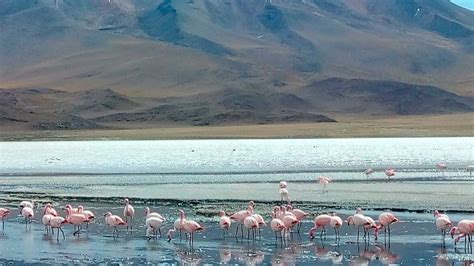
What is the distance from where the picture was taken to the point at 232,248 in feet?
65.3

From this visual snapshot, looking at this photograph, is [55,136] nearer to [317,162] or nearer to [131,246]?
[317,162]

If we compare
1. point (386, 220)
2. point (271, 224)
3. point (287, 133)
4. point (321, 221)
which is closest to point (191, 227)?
point (271, 224)

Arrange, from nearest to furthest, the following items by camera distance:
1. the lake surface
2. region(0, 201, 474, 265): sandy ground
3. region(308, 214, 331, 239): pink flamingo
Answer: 1. region(0, 201, 474, 265): sandy ground
2. region(308, 214, 331, 239): pink flamingo
3. the lake surface

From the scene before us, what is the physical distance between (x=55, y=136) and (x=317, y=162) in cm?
5732

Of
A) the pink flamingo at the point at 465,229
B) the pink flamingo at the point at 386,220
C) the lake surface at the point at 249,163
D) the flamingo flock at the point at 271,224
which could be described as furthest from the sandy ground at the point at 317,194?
the pink flamingo at the point at 465,229

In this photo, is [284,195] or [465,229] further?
[284,195]

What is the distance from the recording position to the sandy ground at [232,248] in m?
18.3

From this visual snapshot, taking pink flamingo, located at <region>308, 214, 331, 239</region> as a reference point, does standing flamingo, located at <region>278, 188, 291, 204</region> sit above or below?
above

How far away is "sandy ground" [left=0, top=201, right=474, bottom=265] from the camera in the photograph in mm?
18297

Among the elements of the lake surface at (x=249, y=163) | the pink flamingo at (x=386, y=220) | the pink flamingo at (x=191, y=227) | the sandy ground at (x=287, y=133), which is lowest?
the pink flamingo at (x=191, y=227)

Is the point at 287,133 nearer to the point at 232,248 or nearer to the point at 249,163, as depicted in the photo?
the point at 249,163

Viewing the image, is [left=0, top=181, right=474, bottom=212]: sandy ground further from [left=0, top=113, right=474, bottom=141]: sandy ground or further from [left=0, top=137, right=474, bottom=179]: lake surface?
[left=0, top=113, right=474, bottom=141]: sandy ground

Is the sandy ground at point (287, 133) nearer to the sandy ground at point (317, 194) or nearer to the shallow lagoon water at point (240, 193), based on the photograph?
the shallow lagoon water at point (240, 193)

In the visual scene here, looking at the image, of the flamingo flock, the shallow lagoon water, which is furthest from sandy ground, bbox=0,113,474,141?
the flamingo flock
